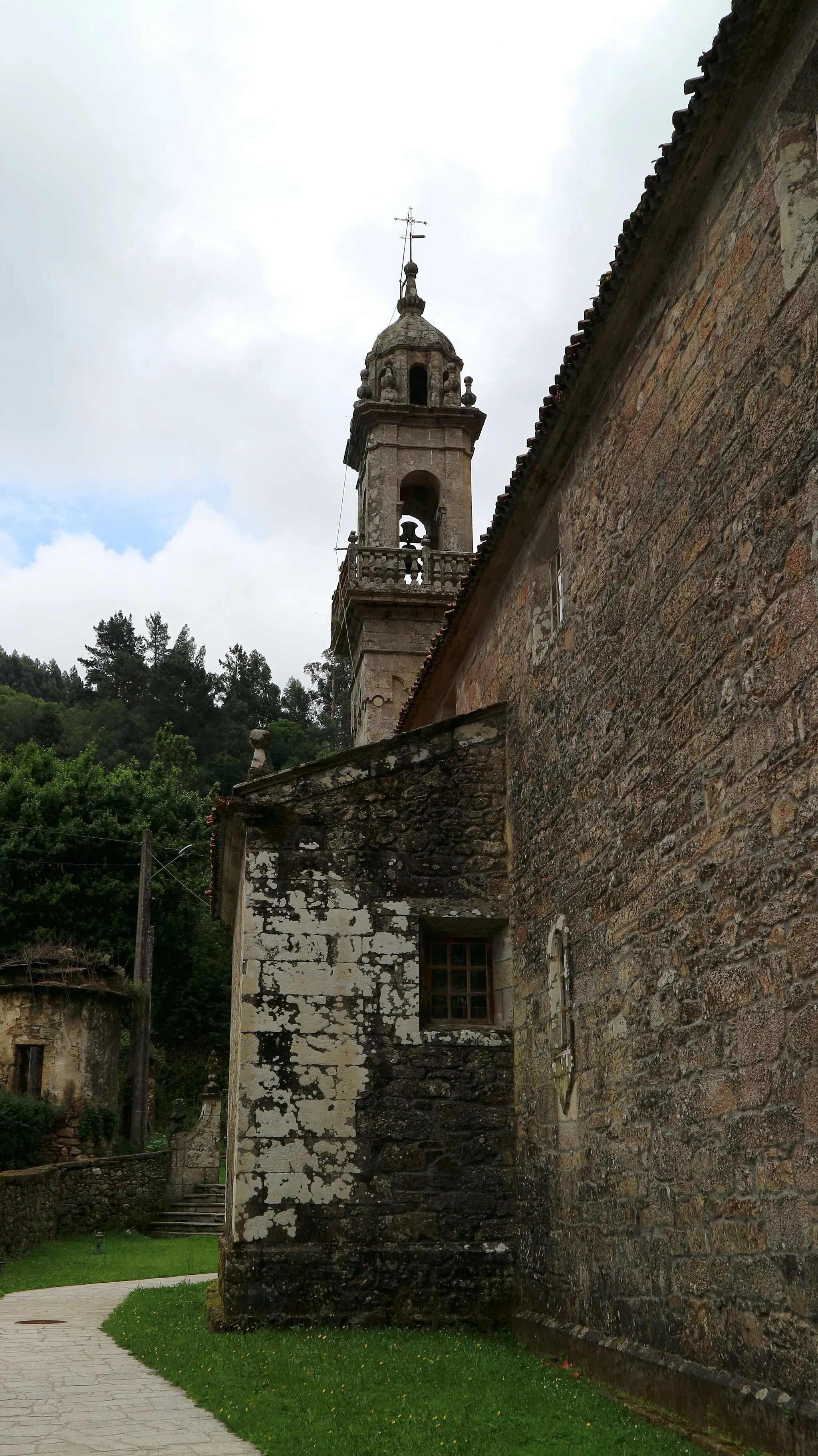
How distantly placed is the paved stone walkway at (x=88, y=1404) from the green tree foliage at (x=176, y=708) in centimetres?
3800

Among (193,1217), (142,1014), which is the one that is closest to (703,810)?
(193,1217)

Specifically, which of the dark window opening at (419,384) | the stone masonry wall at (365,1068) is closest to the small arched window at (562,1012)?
the stone masonry wall at (365,1068)

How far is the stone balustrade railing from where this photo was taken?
19297 millimetres

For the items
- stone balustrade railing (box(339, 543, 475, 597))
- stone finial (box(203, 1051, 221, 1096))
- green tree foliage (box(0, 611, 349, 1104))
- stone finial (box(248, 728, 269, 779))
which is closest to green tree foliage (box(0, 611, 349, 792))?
green tree foliage (box(0, 611, 349, 1104))

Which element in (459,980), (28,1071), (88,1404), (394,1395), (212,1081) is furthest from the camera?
(212,1081)

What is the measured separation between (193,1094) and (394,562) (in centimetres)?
1952

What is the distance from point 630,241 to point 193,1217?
1916 cm

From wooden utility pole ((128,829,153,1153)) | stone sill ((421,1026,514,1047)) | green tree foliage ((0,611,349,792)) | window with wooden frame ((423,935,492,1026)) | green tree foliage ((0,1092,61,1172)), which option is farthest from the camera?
green tree foliage ((0,611,349,792))

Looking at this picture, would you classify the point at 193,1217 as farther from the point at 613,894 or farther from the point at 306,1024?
the point at 613,894

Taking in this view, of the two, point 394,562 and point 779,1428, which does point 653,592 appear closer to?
point 779,1428

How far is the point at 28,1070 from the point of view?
23578 mm

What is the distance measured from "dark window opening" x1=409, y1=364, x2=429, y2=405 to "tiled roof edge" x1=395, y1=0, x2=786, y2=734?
10863 millimetres

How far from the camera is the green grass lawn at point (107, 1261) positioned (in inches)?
611

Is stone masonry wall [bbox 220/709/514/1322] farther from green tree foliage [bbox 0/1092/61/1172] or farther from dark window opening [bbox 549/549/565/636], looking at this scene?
green tree foliage [bbox 0/1092/61/1172]
